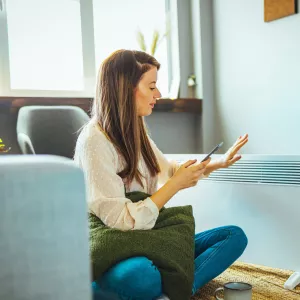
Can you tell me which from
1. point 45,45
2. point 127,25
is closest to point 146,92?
point 45,45

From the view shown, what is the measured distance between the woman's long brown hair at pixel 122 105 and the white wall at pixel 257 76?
5.04ft

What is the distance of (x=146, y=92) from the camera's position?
1.48m

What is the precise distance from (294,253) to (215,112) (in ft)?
5.69

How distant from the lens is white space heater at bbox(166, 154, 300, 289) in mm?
1726

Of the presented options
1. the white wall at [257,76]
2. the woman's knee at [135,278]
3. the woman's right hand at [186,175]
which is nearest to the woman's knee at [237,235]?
the woman's right hand at [186,175]

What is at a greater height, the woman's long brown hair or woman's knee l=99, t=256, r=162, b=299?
the woman's long brown hair

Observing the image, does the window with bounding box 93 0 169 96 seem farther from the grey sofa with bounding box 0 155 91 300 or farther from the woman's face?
the grey sofa with bounding box 0 155 91 300

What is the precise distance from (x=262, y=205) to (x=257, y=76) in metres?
1.36

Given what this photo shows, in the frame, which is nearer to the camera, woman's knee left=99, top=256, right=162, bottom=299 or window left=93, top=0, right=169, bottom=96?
woman's knee left=99, top=256, right=162, bottom=299

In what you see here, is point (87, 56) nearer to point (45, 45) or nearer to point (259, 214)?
point (45, 45)

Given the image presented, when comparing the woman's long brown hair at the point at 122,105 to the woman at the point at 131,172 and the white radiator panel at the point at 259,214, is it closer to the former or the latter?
the woman at the point at 131,172

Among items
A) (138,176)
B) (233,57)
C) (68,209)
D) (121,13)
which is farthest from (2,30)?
(68,209)

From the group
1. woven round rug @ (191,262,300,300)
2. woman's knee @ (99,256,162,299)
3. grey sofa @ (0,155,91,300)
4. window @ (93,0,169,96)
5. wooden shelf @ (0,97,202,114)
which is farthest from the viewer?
window @ (93,0,169,96)

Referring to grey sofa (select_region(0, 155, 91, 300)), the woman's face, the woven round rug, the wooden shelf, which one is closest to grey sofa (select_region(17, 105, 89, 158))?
the wooden shelf
